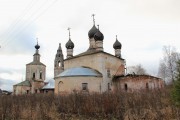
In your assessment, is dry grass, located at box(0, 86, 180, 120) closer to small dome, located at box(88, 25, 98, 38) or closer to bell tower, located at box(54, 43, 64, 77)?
small dome, located at box(88, 25, 98, 38)

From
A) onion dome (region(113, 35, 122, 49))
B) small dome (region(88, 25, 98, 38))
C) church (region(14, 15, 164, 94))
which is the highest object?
small dome (region(88, 25, 98, 38))

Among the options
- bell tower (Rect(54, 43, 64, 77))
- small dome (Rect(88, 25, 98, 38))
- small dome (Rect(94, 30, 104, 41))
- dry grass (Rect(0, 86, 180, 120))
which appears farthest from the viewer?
bell tower (Rect(54, 43, 64, 77))

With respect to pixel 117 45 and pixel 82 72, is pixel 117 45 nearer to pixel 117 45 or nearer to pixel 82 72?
pixel 117 45

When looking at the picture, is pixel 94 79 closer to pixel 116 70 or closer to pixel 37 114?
pixel 116 70

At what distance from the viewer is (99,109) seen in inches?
454

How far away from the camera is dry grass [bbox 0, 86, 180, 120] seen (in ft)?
30.4

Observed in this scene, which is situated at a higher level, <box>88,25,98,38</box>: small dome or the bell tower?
<box>88,25,98,38</box>: small dome

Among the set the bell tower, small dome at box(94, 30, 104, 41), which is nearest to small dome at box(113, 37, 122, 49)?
small dome at box(94, 30, 104, 41)

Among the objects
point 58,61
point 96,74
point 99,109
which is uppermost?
point 58,61

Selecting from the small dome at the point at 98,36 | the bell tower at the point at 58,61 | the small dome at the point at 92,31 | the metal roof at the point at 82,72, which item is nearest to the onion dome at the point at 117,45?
the small dome at the point at 92,31

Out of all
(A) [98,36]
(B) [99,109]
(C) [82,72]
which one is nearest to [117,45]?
(A) [98,36]

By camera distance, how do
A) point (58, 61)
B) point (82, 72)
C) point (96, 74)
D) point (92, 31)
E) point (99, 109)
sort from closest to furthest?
point (99, 109) → point (82, 72) → point (96, 74) → point (92, 31) → point (58, 61)

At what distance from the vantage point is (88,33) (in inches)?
1313

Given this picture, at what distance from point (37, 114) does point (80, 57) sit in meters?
20.8
